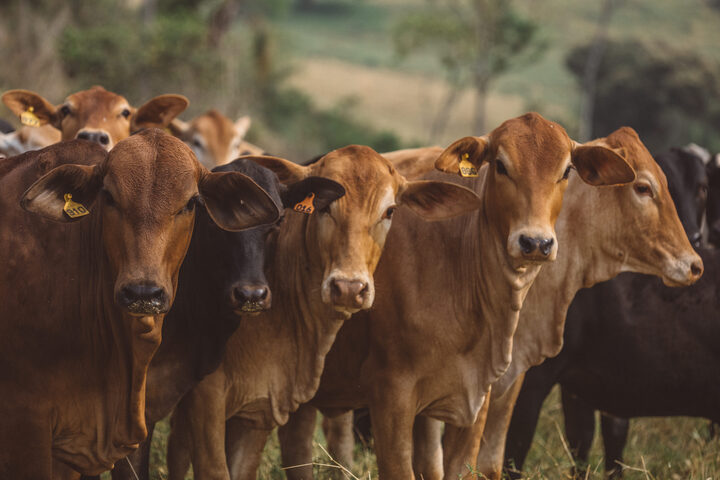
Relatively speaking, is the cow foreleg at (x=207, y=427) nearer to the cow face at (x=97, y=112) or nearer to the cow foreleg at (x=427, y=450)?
→ the cow foreleg at (x=427, y=450)

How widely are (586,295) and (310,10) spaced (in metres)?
62.2

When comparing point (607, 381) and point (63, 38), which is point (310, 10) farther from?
point (607, 381)

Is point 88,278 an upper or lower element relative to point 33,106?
upper

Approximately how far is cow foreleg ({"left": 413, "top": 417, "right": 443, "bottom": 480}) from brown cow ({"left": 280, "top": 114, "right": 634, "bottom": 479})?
1.16 feet

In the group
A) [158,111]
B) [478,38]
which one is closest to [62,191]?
[158,111]

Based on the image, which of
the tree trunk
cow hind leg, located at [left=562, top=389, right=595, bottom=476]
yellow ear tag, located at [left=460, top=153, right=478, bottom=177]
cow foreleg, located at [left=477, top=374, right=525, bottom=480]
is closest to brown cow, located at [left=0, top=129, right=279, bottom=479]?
yellow ear tag, located at [left=460, top=153, right=478, bottom=177]

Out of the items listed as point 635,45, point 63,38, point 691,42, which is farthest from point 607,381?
point 691,42

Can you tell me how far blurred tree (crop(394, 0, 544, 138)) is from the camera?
29469 millimetres

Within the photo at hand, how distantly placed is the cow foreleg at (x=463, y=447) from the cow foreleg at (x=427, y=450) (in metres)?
0.22

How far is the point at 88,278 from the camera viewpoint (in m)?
4.08

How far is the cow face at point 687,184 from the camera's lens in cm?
612

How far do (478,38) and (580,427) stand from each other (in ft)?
79.0

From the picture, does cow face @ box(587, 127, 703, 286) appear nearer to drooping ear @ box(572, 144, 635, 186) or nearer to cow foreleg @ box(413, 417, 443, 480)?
drooping ear @ box(572, 144, 635, 186)

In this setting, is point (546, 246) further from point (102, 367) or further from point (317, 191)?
point (102, 367)
